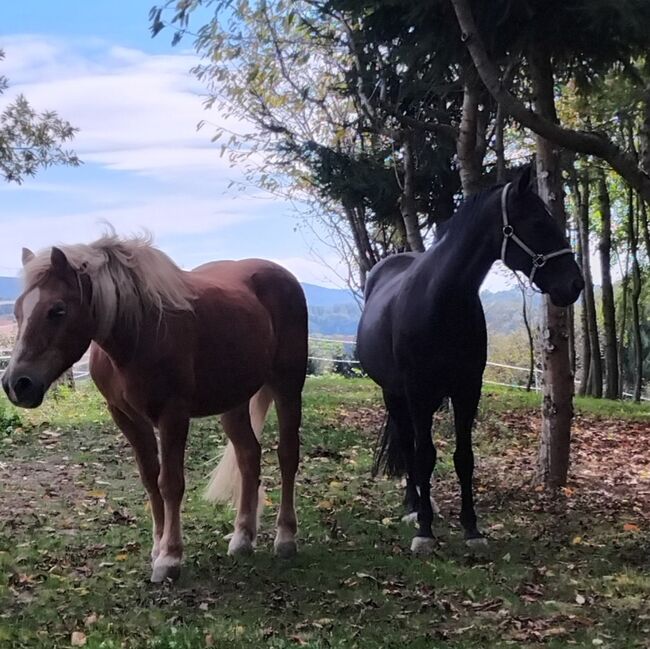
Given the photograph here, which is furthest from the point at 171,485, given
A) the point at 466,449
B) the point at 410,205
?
the point at 410,205

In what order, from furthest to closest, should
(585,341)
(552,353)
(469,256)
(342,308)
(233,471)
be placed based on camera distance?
(585,341) < (342,308) < (552,353) < (233,471) < (469,256)

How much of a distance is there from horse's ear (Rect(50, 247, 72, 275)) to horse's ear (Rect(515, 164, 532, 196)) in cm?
260

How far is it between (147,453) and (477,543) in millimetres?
2235

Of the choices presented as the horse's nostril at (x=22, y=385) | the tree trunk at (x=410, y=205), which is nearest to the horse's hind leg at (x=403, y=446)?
the horse's nostril at (x=22, y=385)

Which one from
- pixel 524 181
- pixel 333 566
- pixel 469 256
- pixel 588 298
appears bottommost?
pixel 333 566

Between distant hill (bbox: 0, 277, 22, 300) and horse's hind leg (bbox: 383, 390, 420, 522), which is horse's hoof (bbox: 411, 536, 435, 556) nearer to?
horse's hind leg (bbox: 383, 390, 420, 522)

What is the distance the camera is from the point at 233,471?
18.0 feet

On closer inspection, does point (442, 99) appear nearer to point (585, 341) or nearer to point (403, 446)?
point (403, 446)

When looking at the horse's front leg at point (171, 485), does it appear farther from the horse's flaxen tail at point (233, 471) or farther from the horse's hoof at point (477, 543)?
the horse's hoof at point (477, 543)

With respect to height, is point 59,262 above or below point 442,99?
below

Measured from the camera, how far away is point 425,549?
510cm

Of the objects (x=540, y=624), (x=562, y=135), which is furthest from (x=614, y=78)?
(x=540, y=624)

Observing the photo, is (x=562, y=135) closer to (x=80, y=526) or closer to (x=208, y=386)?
(x=208, y=386)

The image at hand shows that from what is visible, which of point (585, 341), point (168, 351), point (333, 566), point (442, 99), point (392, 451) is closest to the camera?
point (168, 351)
